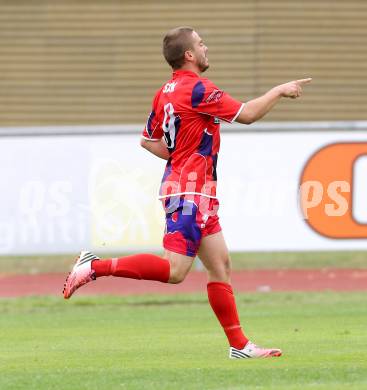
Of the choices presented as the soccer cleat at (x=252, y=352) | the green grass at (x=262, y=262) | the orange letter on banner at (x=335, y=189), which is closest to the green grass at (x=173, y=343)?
the soccer cleat at (x=252, y=352)

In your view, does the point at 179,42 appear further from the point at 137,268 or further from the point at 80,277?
the point at 80,277

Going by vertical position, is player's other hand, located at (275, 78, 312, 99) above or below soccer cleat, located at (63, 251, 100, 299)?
above

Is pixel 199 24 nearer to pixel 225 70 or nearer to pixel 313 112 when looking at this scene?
pixel 225 70

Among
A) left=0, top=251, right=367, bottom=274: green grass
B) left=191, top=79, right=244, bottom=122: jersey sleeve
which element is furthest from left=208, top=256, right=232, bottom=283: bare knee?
left=0, top=251, right=367, bottom=274: green grass

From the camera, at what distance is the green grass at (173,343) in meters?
7.66

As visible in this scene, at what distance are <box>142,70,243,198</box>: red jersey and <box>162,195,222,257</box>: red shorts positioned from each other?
56 millimetres

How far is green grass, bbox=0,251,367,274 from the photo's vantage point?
62.1 feet

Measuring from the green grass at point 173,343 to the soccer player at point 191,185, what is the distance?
0.58 meters

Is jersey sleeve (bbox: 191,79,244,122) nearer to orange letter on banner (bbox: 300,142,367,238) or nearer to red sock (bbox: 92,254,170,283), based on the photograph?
red sock (bbox: 92,254,170,283)

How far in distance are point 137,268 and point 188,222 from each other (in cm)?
46

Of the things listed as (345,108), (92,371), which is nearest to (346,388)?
(92,371)

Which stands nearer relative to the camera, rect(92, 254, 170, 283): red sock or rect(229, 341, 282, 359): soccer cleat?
rect(92, 254, 170, 283): red sock

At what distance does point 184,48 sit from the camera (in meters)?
8.55

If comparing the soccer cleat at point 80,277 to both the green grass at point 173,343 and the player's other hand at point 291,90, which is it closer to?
the green grass at point 173,343
